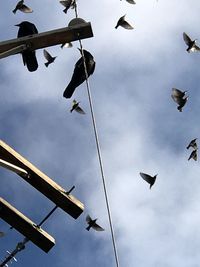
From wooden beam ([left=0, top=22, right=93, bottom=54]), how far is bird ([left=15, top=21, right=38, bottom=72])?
0.10 m

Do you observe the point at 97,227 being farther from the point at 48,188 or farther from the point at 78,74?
the point at 78,74

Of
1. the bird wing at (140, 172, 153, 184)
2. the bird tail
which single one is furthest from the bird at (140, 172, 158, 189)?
the bird tail

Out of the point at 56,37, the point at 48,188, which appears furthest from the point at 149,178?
the point at 56,37

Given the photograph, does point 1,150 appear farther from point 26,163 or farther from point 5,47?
point 5,47

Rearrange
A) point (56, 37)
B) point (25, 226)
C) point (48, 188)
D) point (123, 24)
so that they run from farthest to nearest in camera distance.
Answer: point (123, 24) < point (25, 226) < point (48, 188) < point (56, 37)

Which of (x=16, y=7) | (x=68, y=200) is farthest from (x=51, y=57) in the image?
(x=68, y=200)

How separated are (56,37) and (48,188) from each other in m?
1.87

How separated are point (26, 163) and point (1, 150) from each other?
0.35 m

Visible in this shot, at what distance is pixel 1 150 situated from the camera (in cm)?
709

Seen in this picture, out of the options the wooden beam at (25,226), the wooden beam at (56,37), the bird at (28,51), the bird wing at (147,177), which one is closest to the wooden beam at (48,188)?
the wooden beam at (25,226)

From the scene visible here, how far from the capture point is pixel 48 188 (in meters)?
7.21

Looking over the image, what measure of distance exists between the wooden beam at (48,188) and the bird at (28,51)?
43.3 inches

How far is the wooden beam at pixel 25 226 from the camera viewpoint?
7.37 metres

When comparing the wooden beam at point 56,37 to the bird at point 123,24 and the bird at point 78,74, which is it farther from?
the bird at point 123,24
